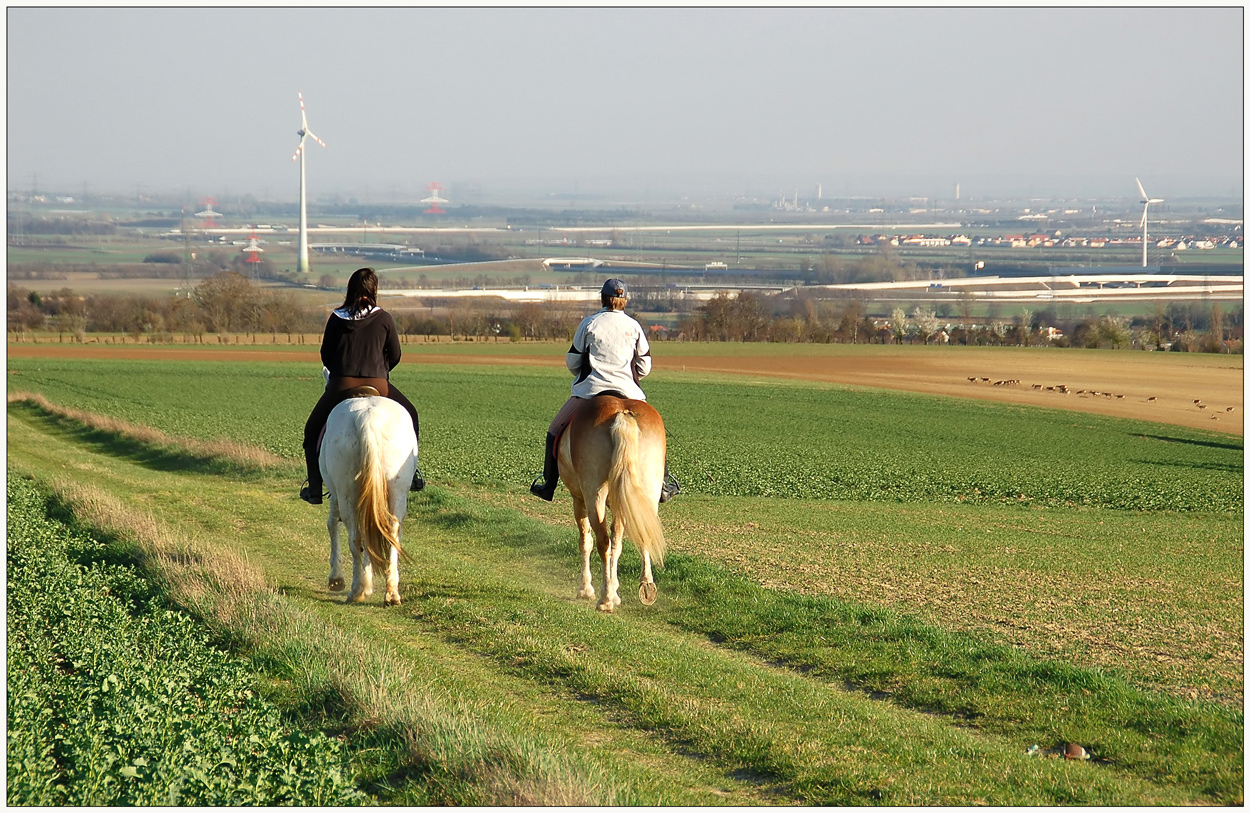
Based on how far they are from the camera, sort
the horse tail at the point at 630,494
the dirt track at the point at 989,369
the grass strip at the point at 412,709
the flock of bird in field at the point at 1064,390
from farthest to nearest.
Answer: the dirt track at the point at 989,369
the flock of bird in field at the point at 1064,390
the horse tail at the point at 630,494
the grass strip at the point at 412,709

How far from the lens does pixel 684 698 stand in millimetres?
7492

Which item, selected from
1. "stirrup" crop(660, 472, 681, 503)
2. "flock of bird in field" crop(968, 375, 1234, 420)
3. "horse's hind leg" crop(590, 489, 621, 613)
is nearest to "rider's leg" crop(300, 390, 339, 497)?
"horse's hind leg" crop(590, 489, 621, 613)

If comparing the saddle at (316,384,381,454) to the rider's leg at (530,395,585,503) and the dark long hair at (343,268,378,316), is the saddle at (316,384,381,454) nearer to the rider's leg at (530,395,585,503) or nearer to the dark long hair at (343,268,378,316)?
the dark long hair at (343,268,378,316)

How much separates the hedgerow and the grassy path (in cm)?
39

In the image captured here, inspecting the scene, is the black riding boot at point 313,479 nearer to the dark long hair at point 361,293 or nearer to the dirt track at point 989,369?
the dark long hair at point 361,293

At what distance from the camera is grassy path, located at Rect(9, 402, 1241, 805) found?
6.09 meters

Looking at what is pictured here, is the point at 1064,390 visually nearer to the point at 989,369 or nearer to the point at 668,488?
the point at 989,369

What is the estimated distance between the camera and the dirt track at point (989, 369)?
5231cm

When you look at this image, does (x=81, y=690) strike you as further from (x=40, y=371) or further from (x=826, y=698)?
(x=40, y=371)

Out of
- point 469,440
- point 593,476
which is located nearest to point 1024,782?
point 593,476

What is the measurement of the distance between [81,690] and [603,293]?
5.59 m

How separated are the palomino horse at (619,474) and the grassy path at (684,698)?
0.61 meters

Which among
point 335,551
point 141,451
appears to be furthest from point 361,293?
point 141,451

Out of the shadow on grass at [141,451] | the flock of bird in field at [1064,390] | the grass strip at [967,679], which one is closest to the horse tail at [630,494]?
the grass strip at [967,679]
